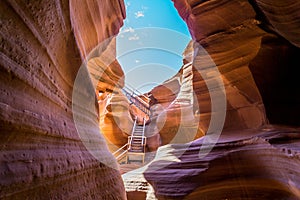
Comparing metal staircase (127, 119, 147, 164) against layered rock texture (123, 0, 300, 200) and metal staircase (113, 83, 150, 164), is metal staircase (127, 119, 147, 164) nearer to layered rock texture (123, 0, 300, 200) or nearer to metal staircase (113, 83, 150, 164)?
metal staircase (113, 83, 150, 164)

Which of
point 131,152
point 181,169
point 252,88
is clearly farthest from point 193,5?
point 131,152

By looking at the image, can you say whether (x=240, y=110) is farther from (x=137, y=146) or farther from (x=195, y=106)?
(x=137, y=146)

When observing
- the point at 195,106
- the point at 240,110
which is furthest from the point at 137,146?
the point at 240,110

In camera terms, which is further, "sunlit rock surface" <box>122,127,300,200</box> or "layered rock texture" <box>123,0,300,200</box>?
"layered rock texture" <box>123,0,300,200</box>

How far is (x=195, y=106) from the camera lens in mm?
6051

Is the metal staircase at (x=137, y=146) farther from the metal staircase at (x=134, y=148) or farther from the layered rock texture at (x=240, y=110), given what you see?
the layered rock texture at (x=240, y=110)

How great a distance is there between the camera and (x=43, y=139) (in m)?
1.19

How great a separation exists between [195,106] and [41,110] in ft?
17.3

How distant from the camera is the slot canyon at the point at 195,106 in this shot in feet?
3.42

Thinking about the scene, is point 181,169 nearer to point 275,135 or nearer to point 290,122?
point 275,135

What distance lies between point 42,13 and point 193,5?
422 centimetres

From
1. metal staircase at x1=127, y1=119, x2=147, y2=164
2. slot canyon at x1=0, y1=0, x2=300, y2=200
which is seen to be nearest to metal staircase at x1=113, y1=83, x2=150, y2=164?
metal staircase at x1=127, y1=119, x2=147, y2=164

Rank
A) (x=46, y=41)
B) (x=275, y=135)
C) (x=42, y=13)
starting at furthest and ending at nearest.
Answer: (x=275, y=135)
(x=46, y=41)
(x=42, y=13)

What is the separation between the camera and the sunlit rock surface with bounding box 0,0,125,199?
3.05ft
